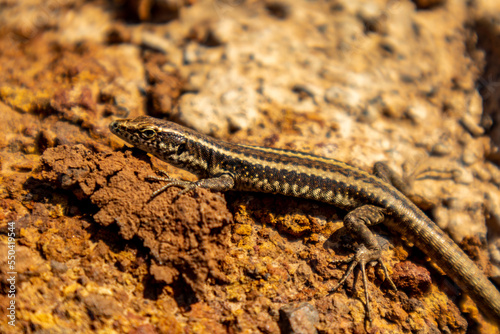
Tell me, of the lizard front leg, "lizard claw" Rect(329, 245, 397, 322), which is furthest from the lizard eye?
"lizard claw" Rect(329, 245, 397, 322)

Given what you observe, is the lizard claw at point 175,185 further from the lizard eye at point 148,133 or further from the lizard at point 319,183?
the lizard eye at point 148,133

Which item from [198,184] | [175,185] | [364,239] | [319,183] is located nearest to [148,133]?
[175,185]

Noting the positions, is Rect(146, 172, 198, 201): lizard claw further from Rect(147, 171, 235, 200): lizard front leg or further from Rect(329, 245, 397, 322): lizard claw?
Rect(329, 245, 397, 322): lizard claw

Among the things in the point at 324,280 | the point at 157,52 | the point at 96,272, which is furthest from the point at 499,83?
the point at 96,272

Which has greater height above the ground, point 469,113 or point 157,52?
point 469,113

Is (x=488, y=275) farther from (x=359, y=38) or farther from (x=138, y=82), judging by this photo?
(x=138, y=82)

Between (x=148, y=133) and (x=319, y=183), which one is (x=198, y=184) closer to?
(x=148, y=133)

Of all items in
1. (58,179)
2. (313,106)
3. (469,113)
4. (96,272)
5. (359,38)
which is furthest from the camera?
(359,38)
